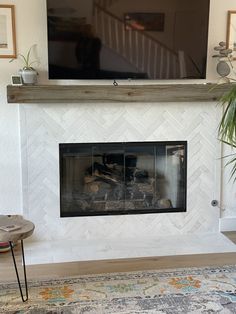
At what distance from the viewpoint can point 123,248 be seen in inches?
132

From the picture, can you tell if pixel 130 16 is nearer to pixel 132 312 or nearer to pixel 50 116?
pixel 50 116

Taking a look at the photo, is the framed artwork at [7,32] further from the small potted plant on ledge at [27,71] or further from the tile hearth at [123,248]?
the tile hearth at [123,248]

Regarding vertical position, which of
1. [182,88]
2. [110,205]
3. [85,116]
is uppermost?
[182,88]

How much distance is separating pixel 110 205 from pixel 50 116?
0.92m

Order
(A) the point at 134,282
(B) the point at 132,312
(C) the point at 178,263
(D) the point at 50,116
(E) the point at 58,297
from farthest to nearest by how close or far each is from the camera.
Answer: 1. (D) the point at 50,116
2. (C) the point at 178,263
3. (A) the point at 134,282
4. (E) the point at 58,297
5. (B) the point at 132,312

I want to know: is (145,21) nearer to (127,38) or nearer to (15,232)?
(127,38)

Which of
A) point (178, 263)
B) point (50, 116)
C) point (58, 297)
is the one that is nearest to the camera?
point (58, 297)

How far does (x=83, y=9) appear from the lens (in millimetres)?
3158

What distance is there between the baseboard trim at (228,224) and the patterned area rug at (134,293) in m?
0.81

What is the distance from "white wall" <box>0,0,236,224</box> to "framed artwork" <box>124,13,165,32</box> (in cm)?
47

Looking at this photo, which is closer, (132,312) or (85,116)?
(132,312)

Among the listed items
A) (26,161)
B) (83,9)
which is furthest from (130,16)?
(26,161)

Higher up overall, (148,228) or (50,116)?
(50,116)

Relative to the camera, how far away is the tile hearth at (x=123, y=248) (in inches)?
125
